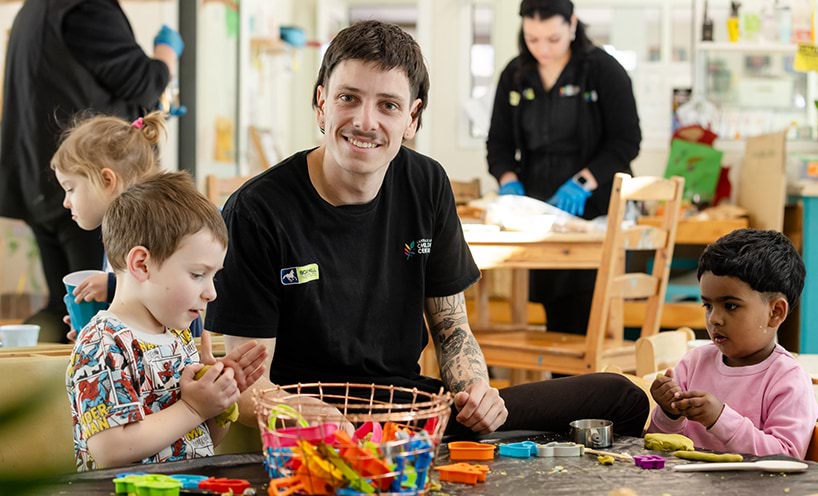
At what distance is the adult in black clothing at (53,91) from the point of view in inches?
109

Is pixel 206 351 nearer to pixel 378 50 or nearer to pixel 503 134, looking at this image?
pixel 378 50

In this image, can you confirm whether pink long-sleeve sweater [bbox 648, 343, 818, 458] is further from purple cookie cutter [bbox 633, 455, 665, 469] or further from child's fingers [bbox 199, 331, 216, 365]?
child's fingers [bbox 199, 331, 216, 365]

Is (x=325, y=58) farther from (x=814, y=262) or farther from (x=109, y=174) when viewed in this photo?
(x=814, y=262)

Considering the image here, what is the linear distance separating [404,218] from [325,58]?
0.96 ft

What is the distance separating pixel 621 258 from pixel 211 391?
Result: 2.28m

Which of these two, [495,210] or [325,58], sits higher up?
[325,58]

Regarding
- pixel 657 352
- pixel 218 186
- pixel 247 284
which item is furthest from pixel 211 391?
pixel 218 186

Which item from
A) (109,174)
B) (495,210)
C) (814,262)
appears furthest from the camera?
(814,262)

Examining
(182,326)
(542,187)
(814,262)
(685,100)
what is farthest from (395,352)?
(685,100)

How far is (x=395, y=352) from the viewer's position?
1.65 m

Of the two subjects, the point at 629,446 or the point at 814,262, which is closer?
the point at 629,446

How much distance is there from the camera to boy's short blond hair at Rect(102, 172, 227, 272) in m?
1.27

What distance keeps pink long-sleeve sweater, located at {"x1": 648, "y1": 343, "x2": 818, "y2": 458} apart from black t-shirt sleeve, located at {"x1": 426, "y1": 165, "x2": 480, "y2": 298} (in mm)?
407

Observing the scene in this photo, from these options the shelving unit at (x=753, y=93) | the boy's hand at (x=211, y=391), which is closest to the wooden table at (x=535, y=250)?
the boy's hand at (x=211, y=391)
